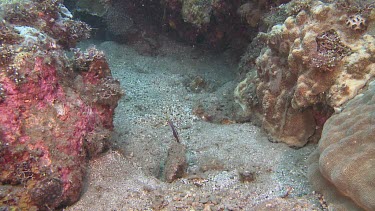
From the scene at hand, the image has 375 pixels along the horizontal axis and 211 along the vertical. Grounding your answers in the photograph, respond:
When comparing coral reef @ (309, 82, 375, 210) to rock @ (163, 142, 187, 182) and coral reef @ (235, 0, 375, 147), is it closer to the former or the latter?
coral reef @ (235, 0, 375, 147)

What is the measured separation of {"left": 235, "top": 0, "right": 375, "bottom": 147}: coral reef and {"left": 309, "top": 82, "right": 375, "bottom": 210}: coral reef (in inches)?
13.5

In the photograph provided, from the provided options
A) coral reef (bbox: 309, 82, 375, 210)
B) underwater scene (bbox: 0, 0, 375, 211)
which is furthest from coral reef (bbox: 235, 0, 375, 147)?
coral reef (bbox: 309, 82, 375, 210)

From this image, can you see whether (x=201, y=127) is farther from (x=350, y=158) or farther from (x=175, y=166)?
(x=350, y=158)

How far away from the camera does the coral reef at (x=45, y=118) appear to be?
9.61 feet

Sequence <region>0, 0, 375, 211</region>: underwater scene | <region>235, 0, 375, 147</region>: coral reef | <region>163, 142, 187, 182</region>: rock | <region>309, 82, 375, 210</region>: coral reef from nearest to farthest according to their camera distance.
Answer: <region>309, 82, 375, 210</region>: coral reef → <region>0, 0, 375, 211</region>: underwater scene → <region>235, 0, 375, 147</region>: coral reef → <region>163, 142, 187, 182</region>: rock

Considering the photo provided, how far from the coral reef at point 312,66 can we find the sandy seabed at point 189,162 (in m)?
0.36

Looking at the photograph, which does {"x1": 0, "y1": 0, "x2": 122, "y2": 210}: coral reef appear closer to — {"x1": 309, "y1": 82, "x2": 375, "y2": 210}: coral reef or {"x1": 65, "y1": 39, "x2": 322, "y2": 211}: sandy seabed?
{"x1": 65, "y1": 39, "x2": 322, "y2": 211}: sandy seabed

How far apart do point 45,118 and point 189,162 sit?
1.96 m

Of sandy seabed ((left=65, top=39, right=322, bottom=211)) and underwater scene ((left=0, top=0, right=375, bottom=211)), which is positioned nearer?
underwater scene ((left=0, top=0, right=375, bottom=211))

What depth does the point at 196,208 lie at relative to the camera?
310 centimetres

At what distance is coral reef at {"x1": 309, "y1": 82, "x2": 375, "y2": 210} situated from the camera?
2453mm

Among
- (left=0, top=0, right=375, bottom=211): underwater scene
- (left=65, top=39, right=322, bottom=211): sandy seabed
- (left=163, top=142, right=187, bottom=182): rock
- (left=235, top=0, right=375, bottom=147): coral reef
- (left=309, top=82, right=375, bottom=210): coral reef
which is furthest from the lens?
(left=163, top=142, right=187, bottom=182): rock

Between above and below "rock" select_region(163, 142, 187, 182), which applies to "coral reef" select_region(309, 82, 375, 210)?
above

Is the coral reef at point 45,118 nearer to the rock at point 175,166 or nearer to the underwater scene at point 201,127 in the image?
the underwater scene at point 201,127
